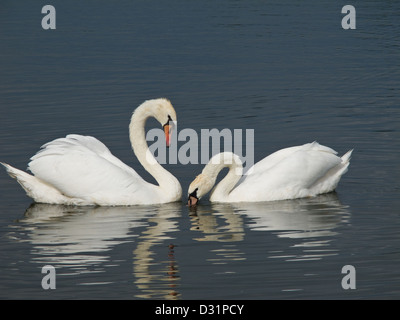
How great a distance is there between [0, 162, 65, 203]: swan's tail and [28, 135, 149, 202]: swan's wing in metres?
0.09

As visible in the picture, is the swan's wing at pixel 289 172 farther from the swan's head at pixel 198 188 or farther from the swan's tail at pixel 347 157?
the swan's head at pixel 198 188

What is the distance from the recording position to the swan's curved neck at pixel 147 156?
1327 cm

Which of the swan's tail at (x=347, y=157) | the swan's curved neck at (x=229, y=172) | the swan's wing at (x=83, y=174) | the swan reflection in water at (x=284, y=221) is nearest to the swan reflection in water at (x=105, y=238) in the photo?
the swan's wing at (x=83, y=174)

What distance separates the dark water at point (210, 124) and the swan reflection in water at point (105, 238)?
0.03 metres

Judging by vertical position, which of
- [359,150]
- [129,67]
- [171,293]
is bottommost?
[171,293]

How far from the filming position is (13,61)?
77.5 ft

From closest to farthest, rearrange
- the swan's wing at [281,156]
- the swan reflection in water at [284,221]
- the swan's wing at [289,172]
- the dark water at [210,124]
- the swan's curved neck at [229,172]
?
the dark water at [210,124] → the swan reflection in water at [284,221] → the swan's wing at [289,172] → the swan's curved neck at [229,172] → the swan's wing at [281,156]

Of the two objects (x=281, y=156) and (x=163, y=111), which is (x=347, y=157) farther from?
(x=163, y=111)

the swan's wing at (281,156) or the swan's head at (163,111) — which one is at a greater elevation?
the swan's head at (163,111)

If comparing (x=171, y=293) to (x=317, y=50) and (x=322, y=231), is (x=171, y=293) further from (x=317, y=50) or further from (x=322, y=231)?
(x=317, y=50)

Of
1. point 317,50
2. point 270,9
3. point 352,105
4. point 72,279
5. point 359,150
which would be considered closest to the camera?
point 72,279

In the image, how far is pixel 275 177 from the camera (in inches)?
514

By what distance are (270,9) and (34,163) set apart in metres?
19.5

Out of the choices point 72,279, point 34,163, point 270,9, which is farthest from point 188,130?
point 270,9
